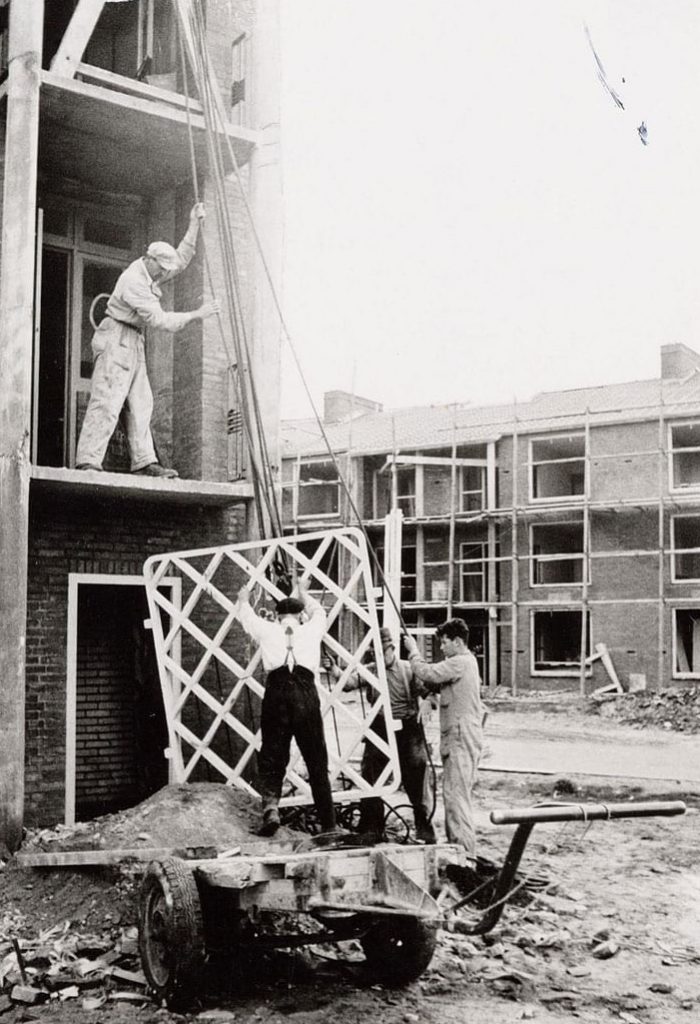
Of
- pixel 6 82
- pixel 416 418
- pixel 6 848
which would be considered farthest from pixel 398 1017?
pixel 416 418

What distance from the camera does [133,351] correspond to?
427 inches

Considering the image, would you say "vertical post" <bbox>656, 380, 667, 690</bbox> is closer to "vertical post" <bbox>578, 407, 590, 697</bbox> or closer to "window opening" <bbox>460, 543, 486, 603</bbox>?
"vertical post" <bbox>578, 407, 590, 697</bbox>

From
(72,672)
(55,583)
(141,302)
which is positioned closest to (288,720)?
(72,672)

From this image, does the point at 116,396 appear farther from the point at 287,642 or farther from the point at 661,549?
the point at 661,549

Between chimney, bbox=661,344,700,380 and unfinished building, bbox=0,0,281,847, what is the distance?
3167 centimetres

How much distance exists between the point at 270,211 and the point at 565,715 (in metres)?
24.3

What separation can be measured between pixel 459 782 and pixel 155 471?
164 inches

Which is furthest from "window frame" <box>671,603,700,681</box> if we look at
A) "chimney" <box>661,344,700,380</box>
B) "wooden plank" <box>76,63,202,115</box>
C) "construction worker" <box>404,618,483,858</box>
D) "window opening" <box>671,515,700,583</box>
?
"wooden plank" <box>76,63,202,115</box>

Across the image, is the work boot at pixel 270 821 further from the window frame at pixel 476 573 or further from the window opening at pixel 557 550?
the window opening at pixel 557 550

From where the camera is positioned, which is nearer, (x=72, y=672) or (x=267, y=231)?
(x=72, y=672)

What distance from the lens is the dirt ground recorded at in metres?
6.42

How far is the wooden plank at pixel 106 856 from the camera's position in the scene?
6.81 m

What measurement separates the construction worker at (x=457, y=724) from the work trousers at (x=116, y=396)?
3371 millimetres

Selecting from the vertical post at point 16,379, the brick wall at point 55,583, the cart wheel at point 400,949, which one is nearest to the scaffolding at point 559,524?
the brick wall at point 55,583
